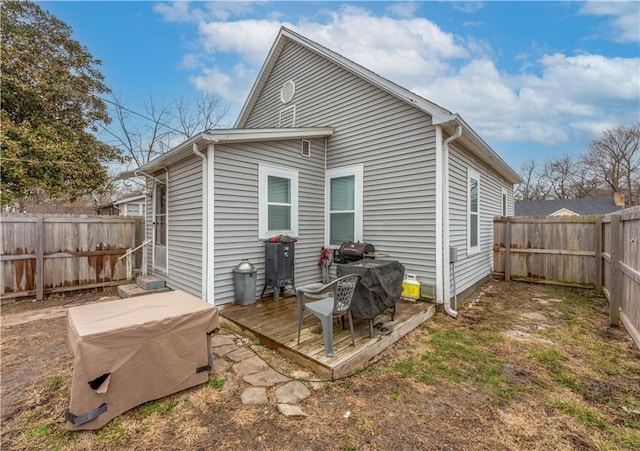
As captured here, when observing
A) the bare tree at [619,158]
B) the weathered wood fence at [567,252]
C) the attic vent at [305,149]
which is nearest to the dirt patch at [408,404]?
the weathered wood fence at [567,252]

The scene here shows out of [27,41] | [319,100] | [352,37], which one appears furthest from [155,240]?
Result: [27,41]

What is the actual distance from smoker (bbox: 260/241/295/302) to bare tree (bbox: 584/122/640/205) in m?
32.1

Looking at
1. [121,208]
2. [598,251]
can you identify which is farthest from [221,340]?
[121,208]

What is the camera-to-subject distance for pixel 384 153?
5.63 metres

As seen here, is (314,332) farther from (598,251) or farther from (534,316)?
(598,251)

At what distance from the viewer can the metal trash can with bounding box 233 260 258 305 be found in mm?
4754

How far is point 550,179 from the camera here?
101 feet

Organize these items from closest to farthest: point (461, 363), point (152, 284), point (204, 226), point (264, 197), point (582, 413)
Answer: point (582, 413), point (461, 363), point (204, 226), point (264, 197), point (152, 284)

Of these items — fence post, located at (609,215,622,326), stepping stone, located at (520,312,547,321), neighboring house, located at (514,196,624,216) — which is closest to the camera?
fence post, located at (609,215,622,326)

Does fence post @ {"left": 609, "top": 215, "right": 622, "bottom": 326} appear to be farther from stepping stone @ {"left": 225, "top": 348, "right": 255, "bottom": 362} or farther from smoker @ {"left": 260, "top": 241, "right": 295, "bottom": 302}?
stepping stone @ {"left": 225, "top": 348, "right": 255, "bottom": 362}

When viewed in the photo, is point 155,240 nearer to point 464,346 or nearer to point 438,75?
point 464,346

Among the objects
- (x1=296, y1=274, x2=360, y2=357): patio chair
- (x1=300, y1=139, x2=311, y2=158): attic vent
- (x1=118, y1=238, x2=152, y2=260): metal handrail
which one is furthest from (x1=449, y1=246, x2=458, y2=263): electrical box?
(x1=118, y1=238, x2=152, y2=260): metal handrail

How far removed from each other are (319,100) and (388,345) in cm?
574

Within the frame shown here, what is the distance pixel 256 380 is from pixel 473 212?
6.02 m
